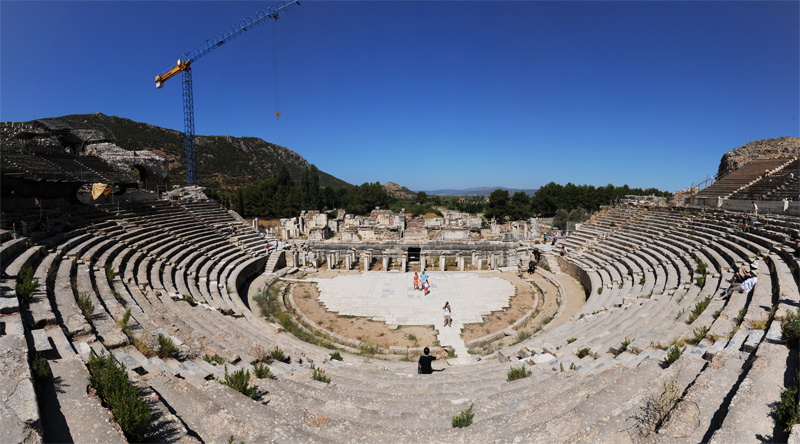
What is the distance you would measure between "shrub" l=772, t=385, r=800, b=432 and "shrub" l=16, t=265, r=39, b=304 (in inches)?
451

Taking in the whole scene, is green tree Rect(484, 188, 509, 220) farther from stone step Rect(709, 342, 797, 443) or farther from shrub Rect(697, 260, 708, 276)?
stone step Rect(709, 342, 797, 443)

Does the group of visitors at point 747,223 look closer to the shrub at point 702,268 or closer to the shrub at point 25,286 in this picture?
the shrub at point 702,268

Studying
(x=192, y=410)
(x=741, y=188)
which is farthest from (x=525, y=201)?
(x=192, y=410)

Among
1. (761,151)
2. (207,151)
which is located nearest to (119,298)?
(761,151)

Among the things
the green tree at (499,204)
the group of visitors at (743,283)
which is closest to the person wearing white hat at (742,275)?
the group of visitors at (743,283)

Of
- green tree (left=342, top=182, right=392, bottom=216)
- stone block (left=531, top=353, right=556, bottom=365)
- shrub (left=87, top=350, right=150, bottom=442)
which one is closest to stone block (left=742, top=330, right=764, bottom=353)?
stone block (left=531, top=353, right=556, bottom=365)

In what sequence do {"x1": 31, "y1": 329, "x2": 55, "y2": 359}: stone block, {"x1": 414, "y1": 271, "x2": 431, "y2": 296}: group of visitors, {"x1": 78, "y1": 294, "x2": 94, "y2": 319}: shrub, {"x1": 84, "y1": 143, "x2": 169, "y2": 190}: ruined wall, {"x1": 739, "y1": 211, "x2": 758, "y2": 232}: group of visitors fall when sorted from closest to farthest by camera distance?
{"x1": 31, "y1": 329, "x2": 55, "y2": 359}: stone block → {"x1": 78, "y1": 294, "x2": 94, "y2": 319}: shrub → {"x1": 739, "y1": 211, "x2": 758, "y2": 232}: group of visitors → {"x1": 414, "y1": 271, "x2": 431, "y2": 296}: group of visitors → {"x1": 84, "y1": 143, "x2": 169, "y2": 190}: ruined wall

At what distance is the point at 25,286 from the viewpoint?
6.77 metres

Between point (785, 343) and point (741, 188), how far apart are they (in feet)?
78.6

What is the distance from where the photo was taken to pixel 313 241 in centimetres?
2286

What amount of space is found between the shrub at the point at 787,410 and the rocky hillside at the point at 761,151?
118 ft

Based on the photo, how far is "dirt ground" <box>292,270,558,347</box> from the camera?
38.4 ft

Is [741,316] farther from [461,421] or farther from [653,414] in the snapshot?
[461,421]

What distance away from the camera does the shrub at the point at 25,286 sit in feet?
21.8
